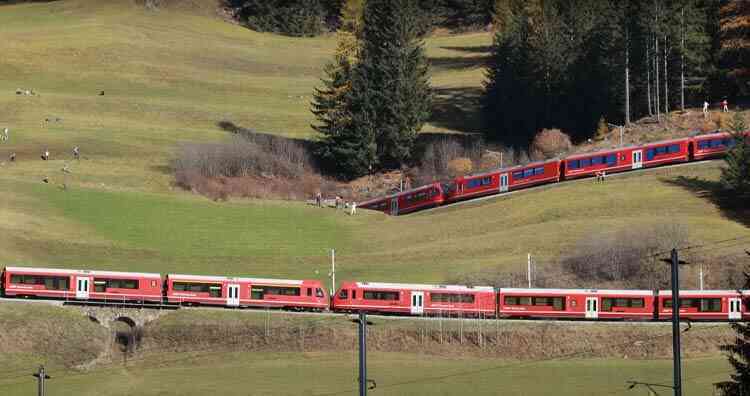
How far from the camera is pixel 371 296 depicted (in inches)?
3878

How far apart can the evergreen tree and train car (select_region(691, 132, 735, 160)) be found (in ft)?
21.8

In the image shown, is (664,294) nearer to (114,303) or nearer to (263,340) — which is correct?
(263,340)

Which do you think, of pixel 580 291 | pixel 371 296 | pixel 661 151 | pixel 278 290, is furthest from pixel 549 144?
pixel 278 290

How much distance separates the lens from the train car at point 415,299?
97.5m

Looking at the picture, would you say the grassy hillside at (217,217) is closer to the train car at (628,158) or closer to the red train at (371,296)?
the train car at (628,158)

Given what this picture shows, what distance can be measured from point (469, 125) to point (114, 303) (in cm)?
8039

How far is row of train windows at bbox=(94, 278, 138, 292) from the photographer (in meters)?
98.9

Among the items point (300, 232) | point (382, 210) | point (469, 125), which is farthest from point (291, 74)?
point (300, 232)

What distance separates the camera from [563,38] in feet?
538

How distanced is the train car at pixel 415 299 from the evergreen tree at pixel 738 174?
29.2 metres

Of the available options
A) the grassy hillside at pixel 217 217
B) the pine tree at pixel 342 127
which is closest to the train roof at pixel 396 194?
the grassy hillside at pixel 217 217

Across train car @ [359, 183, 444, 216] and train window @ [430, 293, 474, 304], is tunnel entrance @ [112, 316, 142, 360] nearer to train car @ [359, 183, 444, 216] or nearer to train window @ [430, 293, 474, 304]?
train window @ [430, 293, 474, 304]

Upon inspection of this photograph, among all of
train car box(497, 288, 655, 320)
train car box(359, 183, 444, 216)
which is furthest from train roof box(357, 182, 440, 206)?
train car box(497, 288, 655, 320)

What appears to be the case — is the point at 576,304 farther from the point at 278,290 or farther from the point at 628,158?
the point at 628,158
